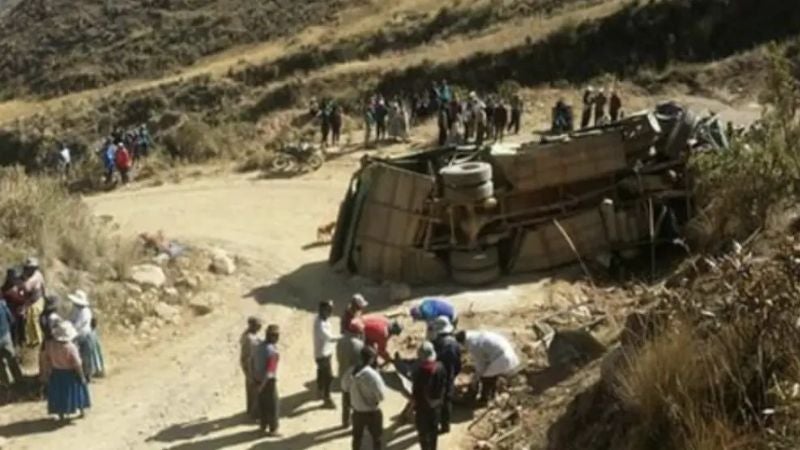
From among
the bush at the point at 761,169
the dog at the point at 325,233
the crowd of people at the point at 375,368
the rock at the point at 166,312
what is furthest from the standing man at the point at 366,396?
the dog at the point at 325,233

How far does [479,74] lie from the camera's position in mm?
37125

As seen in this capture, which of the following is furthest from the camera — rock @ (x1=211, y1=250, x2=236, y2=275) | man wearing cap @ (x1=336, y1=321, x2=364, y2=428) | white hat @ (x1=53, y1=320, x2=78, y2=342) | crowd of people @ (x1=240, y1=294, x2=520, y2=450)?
rock @ (x1=211, y1=250, x2=236, y2=275)

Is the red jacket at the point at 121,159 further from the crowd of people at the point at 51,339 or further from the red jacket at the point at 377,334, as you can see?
the red jacket at the point at 377,334

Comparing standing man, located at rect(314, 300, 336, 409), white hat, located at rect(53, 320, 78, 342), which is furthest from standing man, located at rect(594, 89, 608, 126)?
white hat, located at rect(53, 320, 78, 342)

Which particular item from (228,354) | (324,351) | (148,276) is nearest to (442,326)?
(324,351)

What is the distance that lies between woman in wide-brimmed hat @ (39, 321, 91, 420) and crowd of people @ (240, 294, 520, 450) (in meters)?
1.87

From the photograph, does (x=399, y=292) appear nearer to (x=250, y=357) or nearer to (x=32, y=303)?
(x=250, y=357)

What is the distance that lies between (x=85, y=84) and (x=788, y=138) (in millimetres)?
51938

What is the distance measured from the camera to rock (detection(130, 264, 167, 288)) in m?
17.8

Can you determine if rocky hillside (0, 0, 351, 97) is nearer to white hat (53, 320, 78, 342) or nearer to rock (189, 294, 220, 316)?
rock (189, 294, 220, 316)

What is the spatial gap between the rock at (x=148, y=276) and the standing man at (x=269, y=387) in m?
5.33

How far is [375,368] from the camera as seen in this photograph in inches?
466

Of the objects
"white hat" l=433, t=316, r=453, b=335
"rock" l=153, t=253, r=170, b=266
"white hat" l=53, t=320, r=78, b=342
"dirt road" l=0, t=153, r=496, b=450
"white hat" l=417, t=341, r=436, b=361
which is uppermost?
"white hat" l=53, t=320, r=78, b=342

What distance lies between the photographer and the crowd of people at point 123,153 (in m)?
28.5
